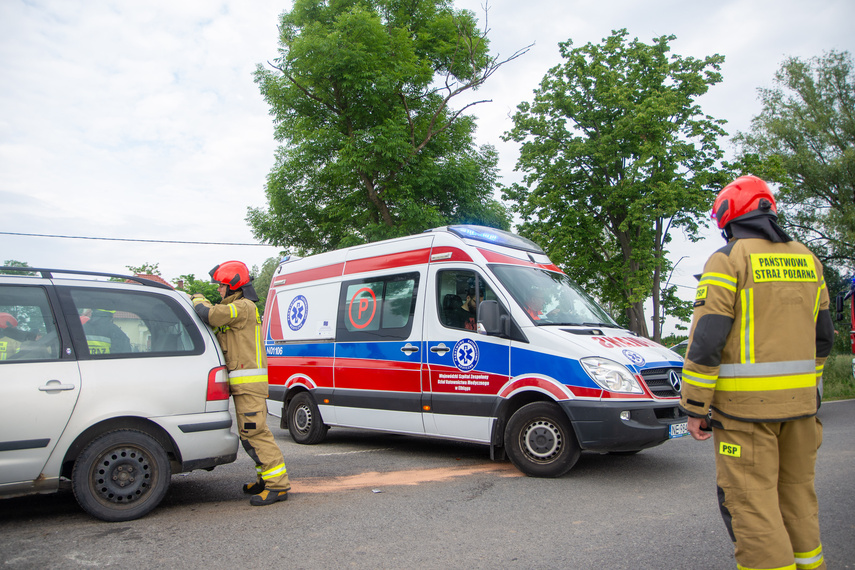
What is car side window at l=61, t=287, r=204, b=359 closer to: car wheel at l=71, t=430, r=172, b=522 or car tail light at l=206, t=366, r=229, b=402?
car tail light at l=206, t=366, r=229, b=402

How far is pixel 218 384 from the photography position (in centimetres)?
511

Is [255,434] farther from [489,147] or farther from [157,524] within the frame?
[489,147]

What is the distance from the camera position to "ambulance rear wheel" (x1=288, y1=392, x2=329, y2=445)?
823 centimetres

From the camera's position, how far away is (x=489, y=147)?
2442cm

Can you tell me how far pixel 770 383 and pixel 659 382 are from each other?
308cm

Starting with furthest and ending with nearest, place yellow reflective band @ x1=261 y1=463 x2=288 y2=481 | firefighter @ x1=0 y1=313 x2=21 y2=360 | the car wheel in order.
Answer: yellow reflective band @ x1=261 y1=463 x2=288 y2=481 < the car wheel < firefighter @ x1=0 y1=313 x2=21 y2=360

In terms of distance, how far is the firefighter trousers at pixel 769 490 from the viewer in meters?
2.73

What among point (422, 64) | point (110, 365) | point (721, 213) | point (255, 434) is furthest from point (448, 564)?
point (422, 64)

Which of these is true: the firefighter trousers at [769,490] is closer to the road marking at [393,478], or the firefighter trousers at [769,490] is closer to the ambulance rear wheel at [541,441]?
the ambulance rear wheel at [541,441]

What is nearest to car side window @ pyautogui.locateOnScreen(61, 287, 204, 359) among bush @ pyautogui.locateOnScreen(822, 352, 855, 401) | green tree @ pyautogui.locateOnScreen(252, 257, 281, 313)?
bush @ pyautogui.locateOnScreen(822, 352, 855, 401)

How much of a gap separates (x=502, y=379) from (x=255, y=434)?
2.39 meters

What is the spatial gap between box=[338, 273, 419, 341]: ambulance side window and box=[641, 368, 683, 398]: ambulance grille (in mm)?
2564

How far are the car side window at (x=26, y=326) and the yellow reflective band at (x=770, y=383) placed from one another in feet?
14.2

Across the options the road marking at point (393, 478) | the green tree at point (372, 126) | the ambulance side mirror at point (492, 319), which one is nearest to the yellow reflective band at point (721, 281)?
the ambulance side mirror at point (492, 319)
